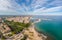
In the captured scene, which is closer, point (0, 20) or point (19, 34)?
point (19, 34)

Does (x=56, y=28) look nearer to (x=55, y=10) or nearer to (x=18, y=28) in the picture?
(x=55, y=10)

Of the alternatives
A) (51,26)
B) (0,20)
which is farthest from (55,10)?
(0,20)

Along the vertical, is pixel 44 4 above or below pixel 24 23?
Answer: above

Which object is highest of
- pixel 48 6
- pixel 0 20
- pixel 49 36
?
pixel 48 6
